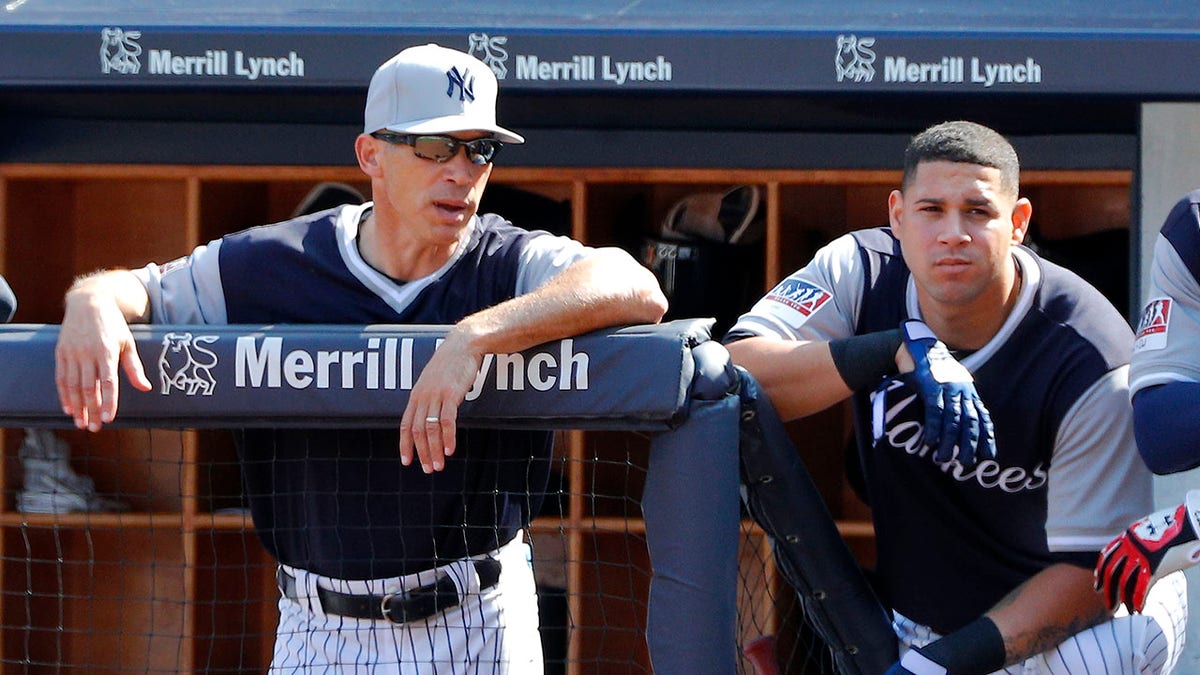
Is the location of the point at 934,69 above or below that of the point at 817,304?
above

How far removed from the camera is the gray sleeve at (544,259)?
214 cm

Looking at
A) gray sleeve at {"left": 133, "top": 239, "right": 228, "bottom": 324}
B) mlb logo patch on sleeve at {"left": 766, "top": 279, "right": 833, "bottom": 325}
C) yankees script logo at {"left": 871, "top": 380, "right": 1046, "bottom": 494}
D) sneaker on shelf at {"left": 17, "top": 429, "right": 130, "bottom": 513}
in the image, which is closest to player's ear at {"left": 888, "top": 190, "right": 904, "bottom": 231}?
mlb logo patch on sleeve at {"left": 766, "top": 279, "right": 833, "bottom": 325}

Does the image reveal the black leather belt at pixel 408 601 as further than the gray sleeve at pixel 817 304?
No

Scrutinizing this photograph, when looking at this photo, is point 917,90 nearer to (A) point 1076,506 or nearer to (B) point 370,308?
(A) point 1076,506

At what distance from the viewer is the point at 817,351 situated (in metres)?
2.10

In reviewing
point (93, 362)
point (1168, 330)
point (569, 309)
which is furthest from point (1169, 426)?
point (93, 362)

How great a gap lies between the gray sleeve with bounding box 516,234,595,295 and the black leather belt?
420mm

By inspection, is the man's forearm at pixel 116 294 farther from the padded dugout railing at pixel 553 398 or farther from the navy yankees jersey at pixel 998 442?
the navy yankees jersey at pixel 998 442

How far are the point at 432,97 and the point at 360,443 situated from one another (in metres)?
0.53

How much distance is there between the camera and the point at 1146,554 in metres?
1.97

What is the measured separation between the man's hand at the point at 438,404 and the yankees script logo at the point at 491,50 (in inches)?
64.4

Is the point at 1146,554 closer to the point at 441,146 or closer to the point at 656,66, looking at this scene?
the point at 441,146

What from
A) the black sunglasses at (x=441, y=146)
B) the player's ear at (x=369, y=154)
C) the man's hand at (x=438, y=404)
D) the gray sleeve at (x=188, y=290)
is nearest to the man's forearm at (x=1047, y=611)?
the man's hand at (x=438, y=404)

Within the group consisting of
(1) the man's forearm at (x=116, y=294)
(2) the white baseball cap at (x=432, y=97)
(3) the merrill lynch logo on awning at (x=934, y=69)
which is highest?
(3) the merrill lynch logo on awning at (x=934, y=69)
